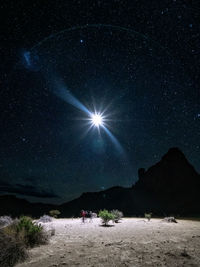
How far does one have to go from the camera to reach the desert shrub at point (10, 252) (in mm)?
4621

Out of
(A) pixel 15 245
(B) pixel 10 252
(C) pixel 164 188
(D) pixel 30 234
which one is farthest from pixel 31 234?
(C) pixel 164 188

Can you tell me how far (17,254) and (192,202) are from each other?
253ft

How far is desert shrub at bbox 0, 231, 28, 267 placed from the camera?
182 inches

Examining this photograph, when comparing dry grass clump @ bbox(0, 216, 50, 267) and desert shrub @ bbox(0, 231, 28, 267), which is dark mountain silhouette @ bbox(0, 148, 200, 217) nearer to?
dry grass clump @ bbox(0, 216, 50, 267)

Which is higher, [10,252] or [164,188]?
[164,188]

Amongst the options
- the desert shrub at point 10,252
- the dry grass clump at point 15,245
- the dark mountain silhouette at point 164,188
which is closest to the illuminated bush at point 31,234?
the dry grass clump at point 15,245

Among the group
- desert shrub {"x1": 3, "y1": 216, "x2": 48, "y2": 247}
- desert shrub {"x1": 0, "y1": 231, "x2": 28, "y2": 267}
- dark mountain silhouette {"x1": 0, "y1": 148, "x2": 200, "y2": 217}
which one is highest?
dark mountain silhouette {"x1": 0, "y1": 148, "x2": 200, "y2": 217}

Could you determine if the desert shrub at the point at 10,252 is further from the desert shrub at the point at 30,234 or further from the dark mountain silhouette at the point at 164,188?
the dark mountain silhouette at the point at 164,188

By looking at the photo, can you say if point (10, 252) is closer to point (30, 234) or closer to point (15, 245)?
point (15, 245)

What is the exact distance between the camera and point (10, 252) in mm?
4891

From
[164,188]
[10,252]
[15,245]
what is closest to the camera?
[10,252]

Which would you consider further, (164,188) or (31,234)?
(164,188)

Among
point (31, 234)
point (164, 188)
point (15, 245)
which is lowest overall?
point (15, 245)

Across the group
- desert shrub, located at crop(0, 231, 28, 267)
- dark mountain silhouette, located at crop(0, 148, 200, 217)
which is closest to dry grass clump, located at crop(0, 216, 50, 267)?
desert shrub, located at crop(0, 231, 28, 267)
